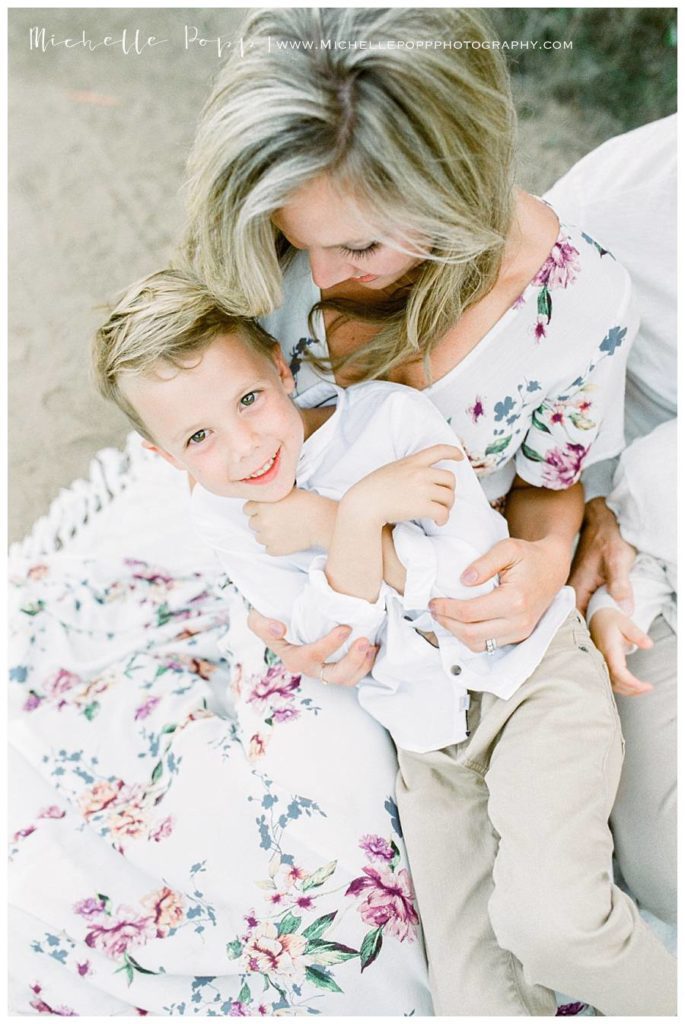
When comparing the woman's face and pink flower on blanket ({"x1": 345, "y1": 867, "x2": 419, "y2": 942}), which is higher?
the woman's face

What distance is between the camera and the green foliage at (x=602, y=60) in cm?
172

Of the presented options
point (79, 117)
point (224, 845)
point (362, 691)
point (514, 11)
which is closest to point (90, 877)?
point (224, 845)

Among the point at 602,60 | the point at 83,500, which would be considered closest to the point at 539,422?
the point at 83,500

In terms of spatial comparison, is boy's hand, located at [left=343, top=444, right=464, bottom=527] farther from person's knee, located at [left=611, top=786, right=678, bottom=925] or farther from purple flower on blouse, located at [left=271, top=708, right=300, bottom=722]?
person's knee, located at [left=611, top=786, right=678, bottom=925]

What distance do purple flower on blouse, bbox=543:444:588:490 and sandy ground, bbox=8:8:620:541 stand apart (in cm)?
99

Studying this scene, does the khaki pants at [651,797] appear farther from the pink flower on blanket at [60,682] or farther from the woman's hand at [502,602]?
the pink flower on blanket at [60,682]

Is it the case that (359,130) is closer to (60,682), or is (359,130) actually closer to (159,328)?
(159,328)

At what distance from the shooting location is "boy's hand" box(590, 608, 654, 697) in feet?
3.52

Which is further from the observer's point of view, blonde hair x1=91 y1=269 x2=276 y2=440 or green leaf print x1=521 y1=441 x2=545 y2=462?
green leaf print x1=521 y1=441 x2=545 y2=462

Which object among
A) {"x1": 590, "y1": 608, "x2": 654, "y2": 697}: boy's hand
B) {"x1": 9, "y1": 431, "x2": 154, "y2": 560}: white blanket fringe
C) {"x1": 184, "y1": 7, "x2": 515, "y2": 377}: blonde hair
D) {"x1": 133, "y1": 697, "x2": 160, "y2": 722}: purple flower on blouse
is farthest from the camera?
{"x1": 9, "y1": 431, "x2": 154, "y2": 560}: white blanket fringe

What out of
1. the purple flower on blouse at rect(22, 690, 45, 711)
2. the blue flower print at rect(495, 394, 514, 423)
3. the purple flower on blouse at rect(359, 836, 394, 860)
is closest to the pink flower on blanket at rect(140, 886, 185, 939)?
the purple flower on blouse at rect(359, 836, 394, 860)

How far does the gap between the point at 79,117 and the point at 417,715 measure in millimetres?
1754

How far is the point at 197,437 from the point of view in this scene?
97 cm

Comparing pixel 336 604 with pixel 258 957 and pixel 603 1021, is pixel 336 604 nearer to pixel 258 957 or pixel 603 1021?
pixel 258 957
